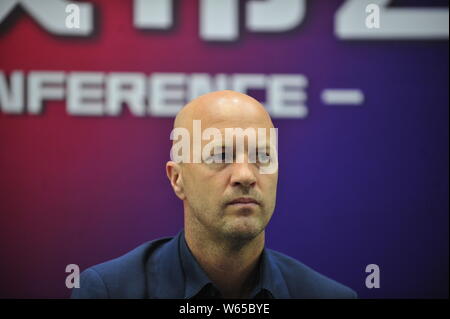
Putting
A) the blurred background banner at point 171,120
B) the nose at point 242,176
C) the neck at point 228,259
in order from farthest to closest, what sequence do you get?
the blurred background banner at point 171,120
the neck at point 228,259
the nose at point 242,176

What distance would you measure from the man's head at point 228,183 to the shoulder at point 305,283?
355mm

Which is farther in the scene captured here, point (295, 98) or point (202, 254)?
point (295, 98)

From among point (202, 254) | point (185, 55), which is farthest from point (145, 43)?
point (202, 254)

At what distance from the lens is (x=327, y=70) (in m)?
2.75

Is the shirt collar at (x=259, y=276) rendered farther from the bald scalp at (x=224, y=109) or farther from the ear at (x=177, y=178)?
the bald scalp at (x=224, y=109)

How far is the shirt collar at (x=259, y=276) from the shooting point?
2207mm

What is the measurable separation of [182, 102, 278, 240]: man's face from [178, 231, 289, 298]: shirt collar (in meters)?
0.16

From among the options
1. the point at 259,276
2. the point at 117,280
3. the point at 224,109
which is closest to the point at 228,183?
the point at 224,109

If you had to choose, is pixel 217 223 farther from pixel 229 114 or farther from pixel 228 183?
pixel 229 114

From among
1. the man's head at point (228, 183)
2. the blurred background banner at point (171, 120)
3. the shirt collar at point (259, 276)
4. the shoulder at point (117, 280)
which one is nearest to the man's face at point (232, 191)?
the man's head at point (228, 183)

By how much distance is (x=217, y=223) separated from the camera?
2.13 meters

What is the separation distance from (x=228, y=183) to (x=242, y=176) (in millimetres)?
69

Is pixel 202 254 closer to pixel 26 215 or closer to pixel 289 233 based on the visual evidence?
pixel 289 233
